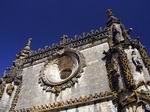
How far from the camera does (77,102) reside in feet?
46.1

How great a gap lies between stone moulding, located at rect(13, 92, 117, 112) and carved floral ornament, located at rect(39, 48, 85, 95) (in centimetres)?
108

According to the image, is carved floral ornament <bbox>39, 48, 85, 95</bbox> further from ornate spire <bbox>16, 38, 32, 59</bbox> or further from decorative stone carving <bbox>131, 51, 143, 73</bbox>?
decorative stone carving <bbox>131, 51, 143, 73</bbox>

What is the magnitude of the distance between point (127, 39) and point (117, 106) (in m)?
4.89

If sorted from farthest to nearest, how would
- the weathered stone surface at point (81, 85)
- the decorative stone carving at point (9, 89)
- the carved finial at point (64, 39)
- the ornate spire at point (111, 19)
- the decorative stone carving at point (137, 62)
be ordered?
the carved finial at point (64, 39) → the ornate spire at point (111, 19) → the decorative stone carving at point (9, 89) → the weathered stone surface at point (81, 85) → the decorative stone carving at point (137, 62)

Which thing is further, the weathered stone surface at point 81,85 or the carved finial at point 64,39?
the carved finial at point 64,39

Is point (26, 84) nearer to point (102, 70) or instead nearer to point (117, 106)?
point (102, 70)

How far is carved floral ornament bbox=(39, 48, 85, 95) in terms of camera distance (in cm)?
1573

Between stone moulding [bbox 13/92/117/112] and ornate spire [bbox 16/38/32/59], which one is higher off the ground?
ornate spire [bbox 16/38/32/59]

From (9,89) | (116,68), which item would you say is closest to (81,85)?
(116,68)

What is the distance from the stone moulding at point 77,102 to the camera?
13.4 m

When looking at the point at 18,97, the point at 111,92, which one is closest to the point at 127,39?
the point at 111,92

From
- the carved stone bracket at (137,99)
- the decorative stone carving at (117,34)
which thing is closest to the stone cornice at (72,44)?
the decorative stone carving at (117,34)

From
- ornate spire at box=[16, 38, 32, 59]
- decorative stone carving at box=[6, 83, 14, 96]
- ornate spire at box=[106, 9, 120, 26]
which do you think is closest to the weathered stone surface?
decorative stone carving at box=[6, 83, 14, 96]

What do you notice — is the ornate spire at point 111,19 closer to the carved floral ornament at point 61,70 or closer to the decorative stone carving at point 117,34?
the decorative stone carving at point 117,34
